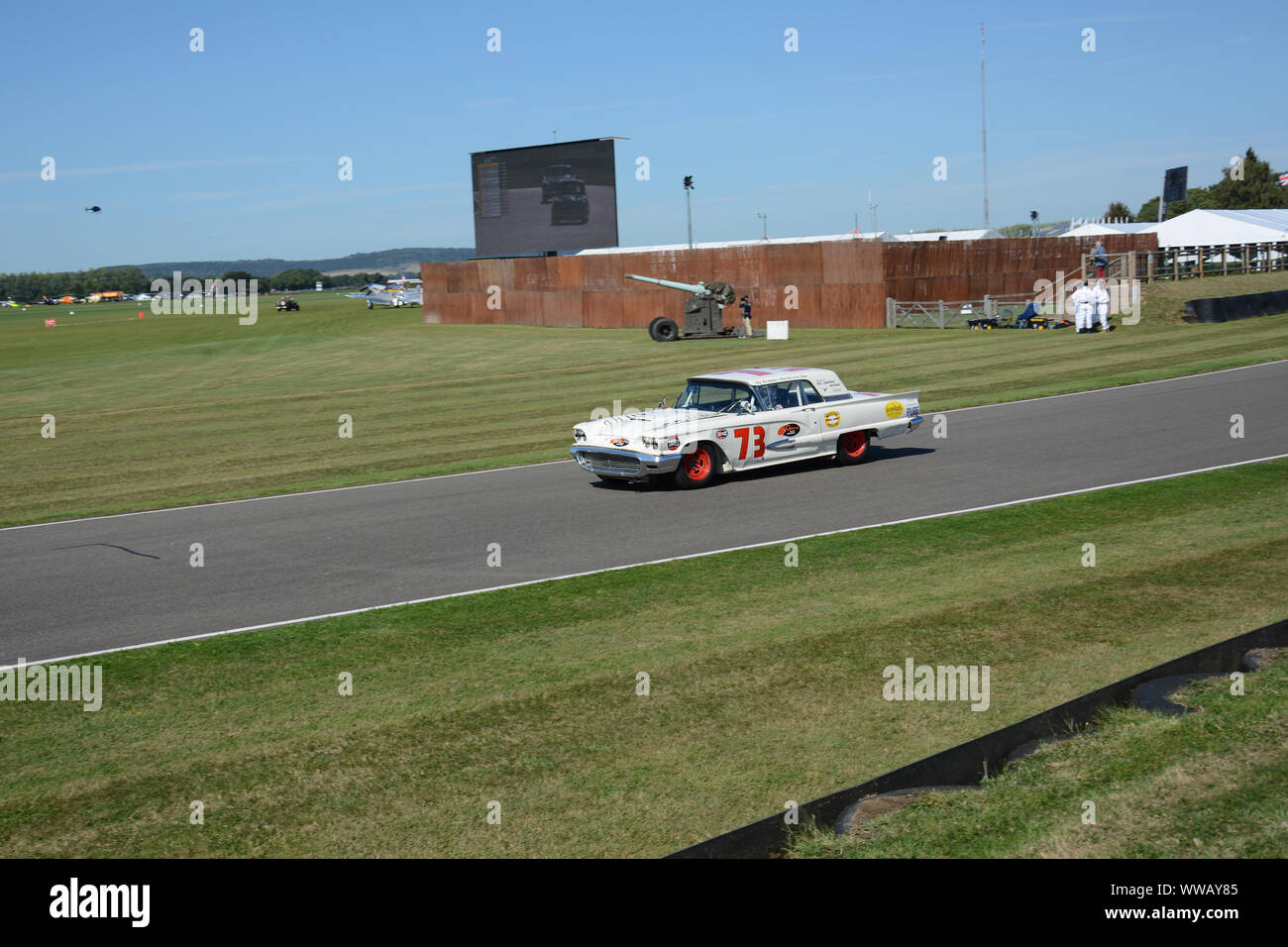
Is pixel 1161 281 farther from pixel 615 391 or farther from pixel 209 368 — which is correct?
pixel 209 368

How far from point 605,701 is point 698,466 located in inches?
331

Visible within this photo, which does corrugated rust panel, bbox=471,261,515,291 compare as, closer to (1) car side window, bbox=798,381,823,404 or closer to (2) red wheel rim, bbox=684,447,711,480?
(1) car side window, bbox=798,381,823,404

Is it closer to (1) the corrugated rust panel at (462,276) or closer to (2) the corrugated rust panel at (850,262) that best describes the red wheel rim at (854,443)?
(2) the corrugated rust panel at (850,262)

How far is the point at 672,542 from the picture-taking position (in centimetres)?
1233

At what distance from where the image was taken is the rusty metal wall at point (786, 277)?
147 feet

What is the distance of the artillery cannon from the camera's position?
148ft

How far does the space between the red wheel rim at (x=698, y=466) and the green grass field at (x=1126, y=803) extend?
9630mm

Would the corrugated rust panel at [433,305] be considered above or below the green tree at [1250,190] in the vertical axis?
below

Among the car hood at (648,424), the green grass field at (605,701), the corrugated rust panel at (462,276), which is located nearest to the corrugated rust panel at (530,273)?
the corrugated rust panel at (462,276)

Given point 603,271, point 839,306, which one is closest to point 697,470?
point 839,306

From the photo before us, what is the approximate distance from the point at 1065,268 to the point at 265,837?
53.0 meters

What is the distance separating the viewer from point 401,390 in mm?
32688

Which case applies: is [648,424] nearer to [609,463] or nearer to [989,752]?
[609,463]
